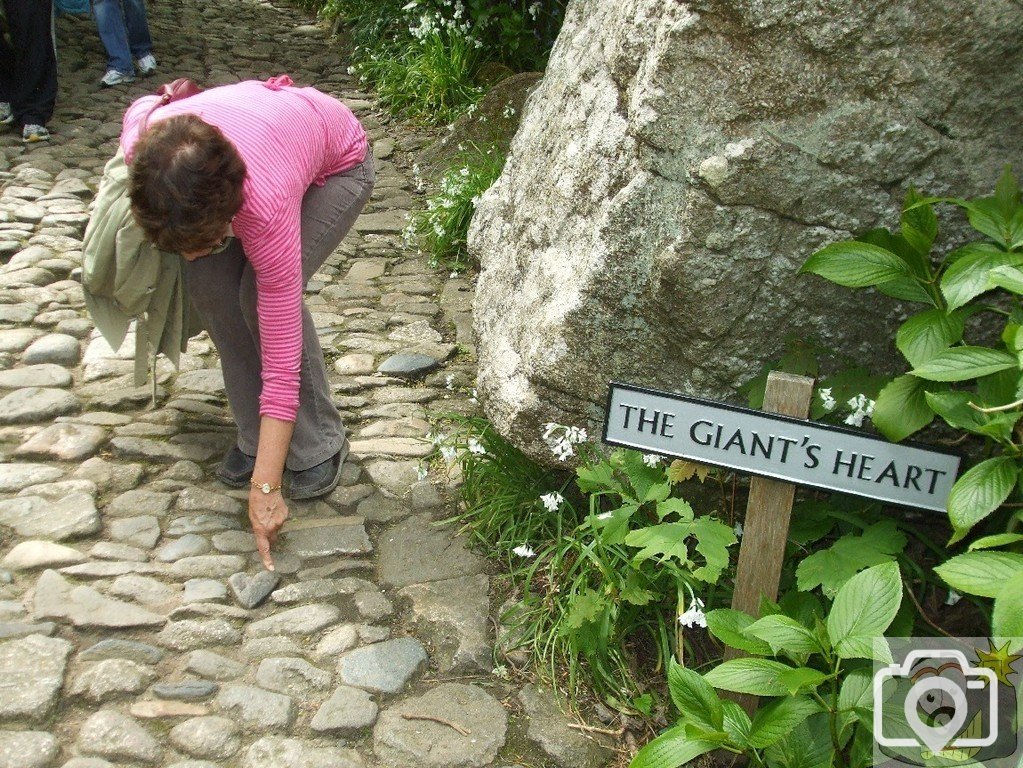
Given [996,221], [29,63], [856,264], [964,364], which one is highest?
[996,221]

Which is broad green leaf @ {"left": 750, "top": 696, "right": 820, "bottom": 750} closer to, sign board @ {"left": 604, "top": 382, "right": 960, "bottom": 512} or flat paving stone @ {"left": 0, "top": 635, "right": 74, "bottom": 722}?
sign board @ {"left": 604, "top": 382, "right": 960, "bottom": 512}

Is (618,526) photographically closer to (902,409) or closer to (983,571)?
(902,409)

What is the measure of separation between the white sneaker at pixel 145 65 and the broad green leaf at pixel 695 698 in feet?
24.2

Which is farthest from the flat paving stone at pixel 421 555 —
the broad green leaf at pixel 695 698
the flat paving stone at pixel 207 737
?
the broad green leaf at pixel 695 698

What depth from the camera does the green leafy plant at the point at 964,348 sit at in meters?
A: 2.08

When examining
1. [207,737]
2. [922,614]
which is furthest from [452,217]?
[922,614]

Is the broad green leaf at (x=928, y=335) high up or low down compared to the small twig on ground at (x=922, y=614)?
up

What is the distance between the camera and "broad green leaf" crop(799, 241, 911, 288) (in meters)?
2.35

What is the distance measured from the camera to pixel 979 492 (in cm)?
210

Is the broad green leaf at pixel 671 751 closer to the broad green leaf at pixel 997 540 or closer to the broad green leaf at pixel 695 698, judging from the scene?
the broad green leaf at pixel 695 698

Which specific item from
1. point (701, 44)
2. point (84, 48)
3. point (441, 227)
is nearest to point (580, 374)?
point (701, 44)

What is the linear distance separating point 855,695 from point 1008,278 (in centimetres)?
91

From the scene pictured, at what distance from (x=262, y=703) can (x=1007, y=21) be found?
7.99ft

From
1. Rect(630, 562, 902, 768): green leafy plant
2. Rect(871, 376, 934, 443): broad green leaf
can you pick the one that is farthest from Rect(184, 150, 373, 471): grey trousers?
Rect(871, 376, 934, 443): broad green leaf
